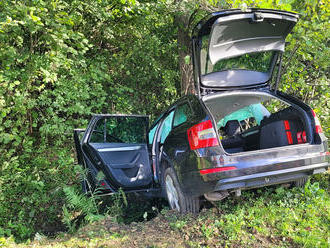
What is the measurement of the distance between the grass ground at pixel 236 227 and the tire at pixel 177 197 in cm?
10

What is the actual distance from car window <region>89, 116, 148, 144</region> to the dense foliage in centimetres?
178

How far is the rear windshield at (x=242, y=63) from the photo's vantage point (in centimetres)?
355

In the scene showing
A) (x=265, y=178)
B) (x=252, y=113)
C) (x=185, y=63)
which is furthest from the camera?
(x=185, y=63)

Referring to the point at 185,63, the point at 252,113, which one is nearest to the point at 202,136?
the point at 252,113

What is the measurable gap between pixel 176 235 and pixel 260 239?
2.93 feet

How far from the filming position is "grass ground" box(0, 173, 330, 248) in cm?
275

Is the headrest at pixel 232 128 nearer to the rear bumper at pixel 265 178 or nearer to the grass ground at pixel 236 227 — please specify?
the grass ground at pixel 236 227

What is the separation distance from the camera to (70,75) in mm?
6789

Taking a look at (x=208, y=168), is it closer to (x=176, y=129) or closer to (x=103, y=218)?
(x=176, y=129)

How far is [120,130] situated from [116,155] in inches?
29.5

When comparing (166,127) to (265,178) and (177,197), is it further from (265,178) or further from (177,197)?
(265,178)

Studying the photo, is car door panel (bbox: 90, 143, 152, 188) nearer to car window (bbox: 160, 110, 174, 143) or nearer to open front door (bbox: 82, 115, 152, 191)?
open front door (bbox: 82, 115, 152, 191)

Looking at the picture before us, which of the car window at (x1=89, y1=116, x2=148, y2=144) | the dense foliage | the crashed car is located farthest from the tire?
the dense foliage

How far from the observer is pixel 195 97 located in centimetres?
326
